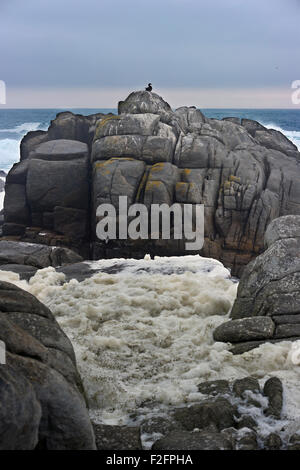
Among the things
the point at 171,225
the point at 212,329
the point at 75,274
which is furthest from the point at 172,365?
the point at 171,225

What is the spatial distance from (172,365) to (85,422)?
4.06m

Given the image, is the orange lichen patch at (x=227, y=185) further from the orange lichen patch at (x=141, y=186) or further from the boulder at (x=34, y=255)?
the boulder at (x=34, y=255)

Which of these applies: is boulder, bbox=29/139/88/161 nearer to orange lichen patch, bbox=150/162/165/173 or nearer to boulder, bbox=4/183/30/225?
boulder, bbox=4/183/30/225

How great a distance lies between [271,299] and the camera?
10758 mm

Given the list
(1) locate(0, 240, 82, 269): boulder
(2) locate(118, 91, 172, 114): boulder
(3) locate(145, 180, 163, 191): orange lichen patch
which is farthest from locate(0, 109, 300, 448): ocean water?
(2) locate(118, 91, 172, 114): boulder

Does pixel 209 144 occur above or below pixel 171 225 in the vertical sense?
above

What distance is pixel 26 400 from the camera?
188 inches

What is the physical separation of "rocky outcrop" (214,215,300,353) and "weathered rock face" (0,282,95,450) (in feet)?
14.6

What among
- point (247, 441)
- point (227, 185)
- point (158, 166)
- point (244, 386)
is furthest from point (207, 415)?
point (227, 185)

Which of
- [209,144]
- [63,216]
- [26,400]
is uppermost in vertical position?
[209,144]
